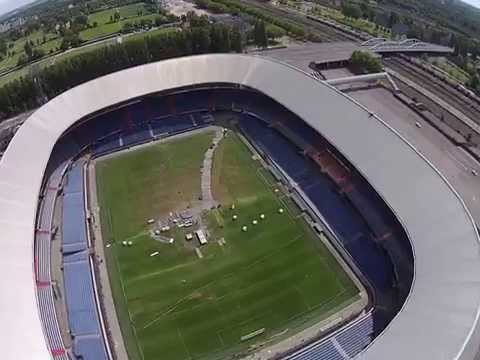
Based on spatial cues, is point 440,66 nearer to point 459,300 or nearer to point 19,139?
point 459,300

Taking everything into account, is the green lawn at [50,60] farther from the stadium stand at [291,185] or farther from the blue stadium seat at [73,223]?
the blue stadium seat at [73,223]

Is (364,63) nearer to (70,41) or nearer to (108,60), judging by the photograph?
(108,60)

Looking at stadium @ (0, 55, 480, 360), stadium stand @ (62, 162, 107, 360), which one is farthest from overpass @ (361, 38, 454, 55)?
stadium stand @ (62, 162, 107, 360)

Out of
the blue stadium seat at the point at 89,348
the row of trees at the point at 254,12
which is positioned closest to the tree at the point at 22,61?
the row of trees at the point at 254,12

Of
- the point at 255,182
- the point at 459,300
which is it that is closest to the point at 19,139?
the point at 255,182

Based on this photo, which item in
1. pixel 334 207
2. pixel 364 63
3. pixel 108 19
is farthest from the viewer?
pixel 108 19

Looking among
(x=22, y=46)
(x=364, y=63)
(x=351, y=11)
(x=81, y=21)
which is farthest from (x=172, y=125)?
(x=351, y=11)

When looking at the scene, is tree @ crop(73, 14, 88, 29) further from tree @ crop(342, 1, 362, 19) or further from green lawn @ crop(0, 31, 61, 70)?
tree @ crop(342, 1, 362, 19)
